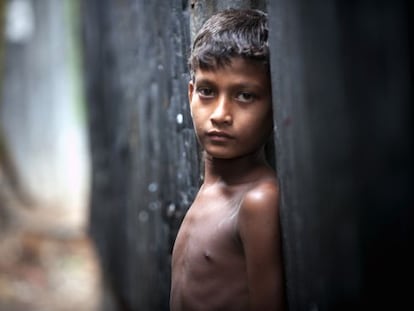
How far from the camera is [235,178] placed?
1717mm

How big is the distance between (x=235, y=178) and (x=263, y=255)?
0.27 m

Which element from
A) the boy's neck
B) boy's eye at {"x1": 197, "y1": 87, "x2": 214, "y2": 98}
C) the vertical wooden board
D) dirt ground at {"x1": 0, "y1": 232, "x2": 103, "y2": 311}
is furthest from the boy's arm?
dirt ground at {"x1": 0, "y1": 232, "x2": 103, "y2": 311}

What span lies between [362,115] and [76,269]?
7.63 metres

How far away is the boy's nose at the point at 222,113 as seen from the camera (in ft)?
5.17

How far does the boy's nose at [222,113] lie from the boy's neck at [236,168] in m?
0.14

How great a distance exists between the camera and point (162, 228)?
2.52 meters

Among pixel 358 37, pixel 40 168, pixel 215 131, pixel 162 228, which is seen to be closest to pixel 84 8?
pixel 162 228

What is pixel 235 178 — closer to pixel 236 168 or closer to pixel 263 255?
pixel 236 168

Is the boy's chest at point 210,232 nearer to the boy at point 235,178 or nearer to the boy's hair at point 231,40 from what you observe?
the boy at point 235,178

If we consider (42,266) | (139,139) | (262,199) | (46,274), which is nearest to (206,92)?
(262,199)

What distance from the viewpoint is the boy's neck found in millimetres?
1684

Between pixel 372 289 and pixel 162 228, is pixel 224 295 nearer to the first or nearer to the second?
pixel 372 289

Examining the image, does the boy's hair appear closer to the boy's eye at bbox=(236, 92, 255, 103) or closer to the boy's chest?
the boy's eye at bbox=(236, 92, 255, 103)

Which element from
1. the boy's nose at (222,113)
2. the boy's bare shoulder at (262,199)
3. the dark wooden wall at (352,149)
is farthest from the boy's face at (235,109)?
the dark wooden wall at (352,149)
